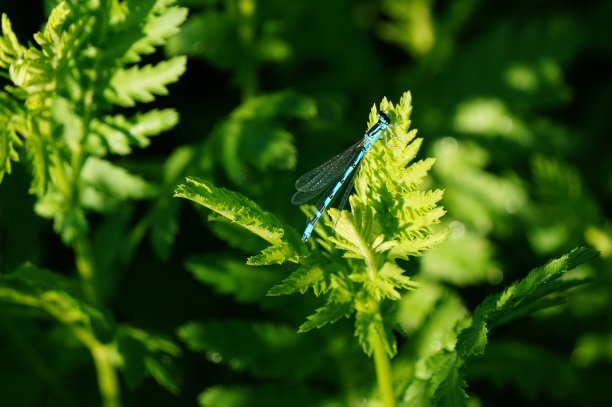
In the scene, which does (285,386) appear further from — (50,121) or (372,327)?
(50,121)

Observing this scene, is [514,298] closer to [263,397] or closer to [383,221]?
[383,221]

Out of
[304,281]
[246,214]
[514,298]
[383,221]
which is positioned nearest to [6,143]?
[246,214]

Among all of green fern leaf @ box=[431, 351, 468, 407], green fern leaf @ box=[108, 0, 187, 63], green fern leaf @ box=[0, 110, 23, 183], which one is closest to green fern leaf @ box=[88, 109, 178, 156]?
green fern leaf @ box=[108, 0, 187, 63]

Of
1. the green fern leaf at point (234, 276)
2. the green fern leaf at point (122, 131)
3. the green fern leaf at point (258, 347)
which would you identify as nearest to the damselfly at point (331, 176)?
the green fern leaf at point (234, 276)

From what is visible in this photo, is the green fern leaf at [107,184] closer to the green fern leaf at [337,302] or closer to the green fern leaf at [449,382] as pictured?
the green fern leaf at [337,302]

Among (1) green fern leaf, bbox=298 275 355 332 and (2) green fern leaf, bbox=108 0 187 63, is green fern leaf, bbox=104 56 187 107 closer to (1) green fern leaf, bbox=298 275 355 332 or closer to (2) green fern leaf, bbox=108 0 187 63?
(2) green fern leaf, bbox=108 0 187 63
